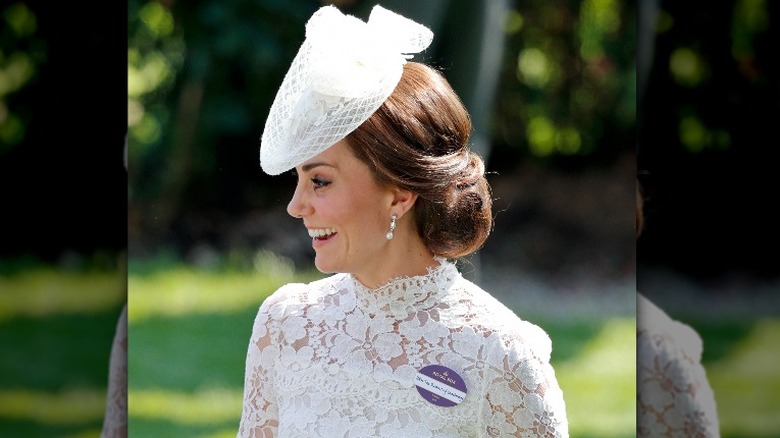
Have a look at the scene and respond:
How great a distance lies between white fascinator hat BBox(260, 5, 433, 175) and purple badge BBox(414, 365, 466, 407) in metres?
0.47

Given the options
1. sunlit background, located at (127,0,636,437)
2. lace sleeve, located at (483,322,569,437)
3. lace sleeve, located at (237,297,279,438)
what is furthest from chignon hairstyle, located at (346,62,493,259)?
sunlit background, located at (127,0,636,437)

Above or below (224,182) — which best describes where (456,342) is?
below

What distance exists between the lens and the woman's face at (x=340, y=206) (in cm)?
187

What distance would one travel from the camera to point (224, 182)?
3.07 m

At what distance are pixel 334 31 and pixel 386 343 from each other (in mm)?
609

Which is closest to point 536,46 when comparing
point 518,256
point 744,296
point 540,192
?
point 540,192

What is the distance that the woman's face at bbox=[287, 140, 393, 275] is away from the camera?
6.12 ft

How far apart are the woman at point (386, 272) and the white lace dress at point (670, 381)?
105 cm

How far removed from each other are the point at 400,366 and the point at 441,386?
0.09 metres

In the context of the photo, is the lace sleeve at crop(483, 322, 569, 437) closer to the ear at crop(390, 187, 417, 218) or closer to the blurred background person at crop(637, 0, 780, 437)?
the ear at crop(390, 187, 417, 218)

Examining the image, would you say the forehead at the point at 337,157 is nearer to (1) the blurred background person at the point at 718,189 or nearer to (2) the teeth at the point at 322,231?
(2) the teeth at the point at 322,231

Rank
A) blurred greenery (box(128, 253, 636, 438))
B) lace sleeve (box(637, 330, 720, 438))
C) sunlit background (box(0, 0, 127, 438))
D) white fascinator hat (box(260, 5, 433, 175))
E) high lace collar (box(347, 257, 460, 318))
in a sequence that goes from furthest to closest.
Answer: blurred greenery (box(128, 253, 636, 438)) → lace sleeve (box(637, 330, 720, 438)) → sunlit background (box(0, 0, 127, 438)) → high lace collar (box(347, 257, 460, 318)) → white fascinator hat (box(260, 5, 433, 175))

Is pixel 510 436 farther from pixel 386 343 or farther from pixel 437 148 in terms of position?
pixel 437 148

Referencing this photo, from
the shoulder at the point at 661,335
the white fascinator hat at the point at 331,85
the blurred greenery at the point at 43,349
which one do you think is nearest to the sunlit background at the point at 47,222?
the blurred greenery at the point at 43,349
